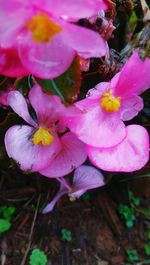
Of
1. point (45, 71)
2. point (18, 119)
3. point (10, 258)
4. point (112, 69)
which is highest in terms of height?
point (45, 71)

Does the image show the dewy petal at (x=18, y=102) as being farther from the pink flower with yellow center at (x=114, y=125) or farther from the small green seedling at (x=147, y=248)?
the small green seedling at (x=147, y=248)

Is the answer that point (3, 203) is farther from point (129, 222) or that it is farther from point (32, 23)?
point (32, 23)

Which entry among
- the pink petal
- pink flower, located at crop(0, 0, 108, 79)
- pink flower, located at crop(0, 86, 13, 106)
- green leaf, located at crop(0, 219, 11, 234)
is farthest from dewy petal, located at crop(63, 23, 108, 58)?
green leaf, located at crop(0, 219, 11, 234)

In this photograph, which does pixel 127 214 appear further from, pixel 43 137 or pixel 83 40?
pixel 83 40

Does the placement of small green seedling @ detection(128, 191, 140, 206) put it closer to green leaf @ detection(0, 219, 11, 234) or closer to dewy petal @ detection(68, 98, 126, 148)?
green leaf @ detection(0, 219, 11, 234)

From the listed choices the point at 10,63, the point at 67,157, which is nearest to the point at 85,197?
the point at 67,157

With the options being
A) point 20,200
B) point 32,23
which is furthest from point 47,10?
point 20,200

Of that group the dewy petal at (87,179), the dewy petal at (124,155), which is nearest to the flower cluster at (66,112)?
the dewy petal at (124,155)
